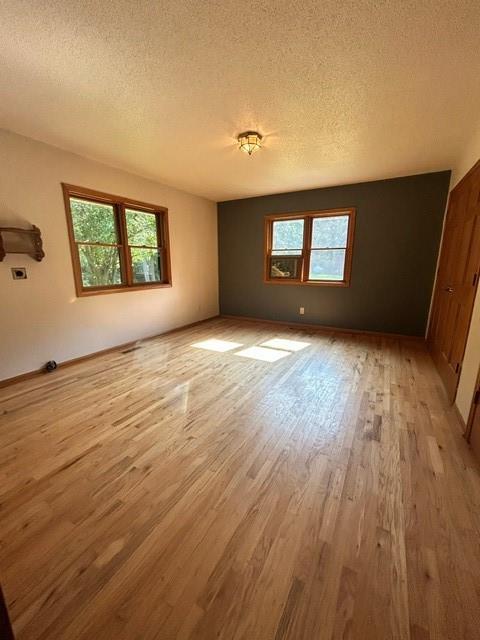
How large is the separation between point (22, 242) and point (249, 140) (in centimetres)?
252

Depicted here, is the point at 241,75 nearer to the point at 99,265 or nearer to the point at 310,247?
the point at 99,265

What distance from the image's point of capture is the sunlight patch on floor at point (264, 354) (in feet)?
11.5

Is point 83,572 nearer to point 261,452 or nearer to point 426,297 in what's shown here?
point 261,452

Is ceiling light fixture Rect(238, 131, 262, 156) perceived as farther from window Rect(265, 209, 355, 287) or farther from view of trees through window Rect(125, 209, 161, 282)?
window Rect(265, 209, 355, 287)

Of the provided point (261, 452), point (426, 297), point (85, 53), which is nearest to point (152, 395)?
point (261, 452)

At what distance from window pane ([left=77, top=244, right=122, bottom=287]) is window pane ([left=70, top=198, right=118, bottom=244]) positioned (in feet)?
0.40

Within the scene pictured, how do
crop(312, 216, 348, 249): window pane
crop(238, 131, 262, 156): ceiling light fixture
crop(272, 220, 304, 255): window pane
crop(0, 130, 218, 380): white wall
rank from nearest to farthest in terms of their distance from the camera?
crop(238, 131, 262, 156): ceiling light fixture
crop(0, 130, 218, 380): white wall
crop(312, 216, 348, 249): window pane
crop(272, 220, 304, 255): window pane

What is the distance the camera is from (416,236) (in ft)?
13.0

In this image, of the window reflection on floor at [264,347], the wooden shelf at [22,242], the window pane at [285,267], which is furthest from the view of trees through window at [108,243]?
the window pane at [285,267]

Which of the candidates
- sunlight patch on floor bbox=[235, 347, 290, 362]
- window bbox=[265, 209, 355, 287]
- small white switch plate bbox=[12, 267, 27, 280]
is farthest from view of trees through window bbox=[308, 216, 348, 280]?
small white switch plate bbox=[12, 267, 27, 280]

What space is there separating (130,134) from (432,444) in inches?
147

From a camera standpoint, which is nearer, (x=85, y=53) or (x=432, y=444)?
(x=85, y=53)

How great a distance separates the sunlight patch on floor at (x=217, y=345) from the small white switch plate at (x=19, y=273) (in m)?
2.17

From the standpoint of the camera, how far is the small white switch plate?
2.70 meters
